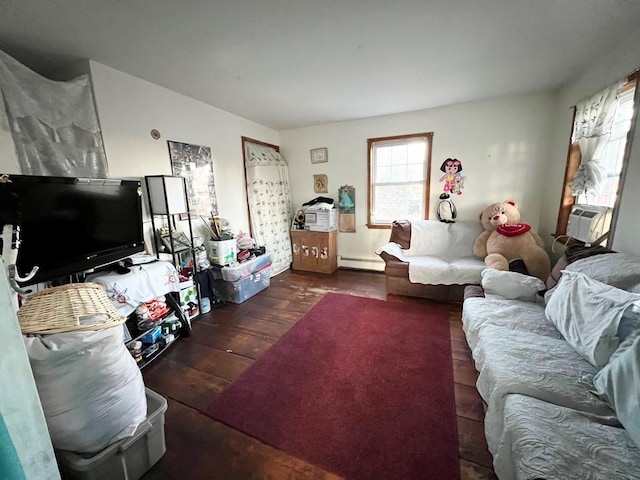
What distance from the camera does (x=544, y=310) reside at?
1719 mm

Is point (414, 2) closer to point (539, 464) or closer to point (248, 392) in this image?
point (539, 464)

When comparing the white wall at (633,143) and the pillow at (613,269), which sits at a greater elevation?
the white wall at (633,143)

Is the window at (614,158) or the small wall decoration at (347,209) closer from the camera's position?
the window at (614,158)

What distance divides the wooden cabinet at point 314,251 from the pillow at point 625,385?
309cm

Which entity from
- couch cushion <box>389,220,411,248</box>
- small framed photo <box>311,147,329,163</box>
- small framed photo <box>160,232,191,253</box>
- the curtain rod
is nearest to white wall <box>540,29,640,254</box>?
the curtain rod

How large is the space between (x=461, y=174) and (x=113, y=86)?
3.79 meters

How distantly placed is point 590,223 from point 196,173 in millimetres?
3648

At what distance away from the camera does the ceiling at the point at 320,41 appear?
1403mm

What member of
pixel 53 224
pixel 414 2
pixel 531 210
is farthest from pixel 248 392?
pixel 531 210

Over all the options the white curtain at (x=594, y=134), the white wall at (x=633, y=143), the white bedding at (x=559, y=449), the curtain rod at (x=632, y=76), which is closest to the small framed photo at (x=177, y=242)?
the white bedding at (x=559, y=449)

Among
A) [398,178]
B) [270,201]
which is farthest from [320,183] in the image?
[398,178]

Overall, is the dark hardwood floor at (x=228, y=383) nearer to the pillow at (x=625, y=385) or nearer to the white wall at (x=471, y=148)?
the pillow at (x=625, y=385)

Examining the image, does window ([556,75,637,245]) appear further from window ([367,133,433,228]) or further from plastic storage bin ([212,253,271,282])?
plastic storage bin ([212,253,271,282])

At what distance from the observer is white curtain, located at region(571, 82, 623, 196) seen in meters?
1.89
